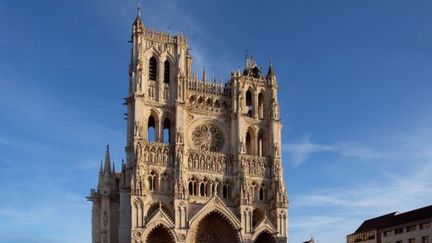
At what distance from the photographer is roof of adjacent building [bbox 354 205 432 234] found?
71000 mm

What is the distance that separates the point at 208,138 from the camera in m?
72.4

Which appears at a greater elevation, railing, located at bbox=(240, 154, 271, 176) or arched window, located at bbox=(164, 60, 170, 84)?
arched window, located at bbox=(164, 60, 170, 84)

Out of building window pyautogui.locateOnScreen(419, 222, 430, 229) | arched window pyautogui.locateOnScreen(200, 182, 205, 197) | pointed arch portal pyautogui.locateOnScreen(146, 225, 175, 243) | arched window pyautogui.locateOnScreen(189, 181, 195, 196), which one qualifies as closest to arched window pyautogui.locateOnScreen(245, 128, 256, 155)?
arched window pyautogui.locateOnScreen(200, 182, 205, 197)

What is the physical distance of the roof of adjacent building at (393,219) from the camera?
71.0 meters

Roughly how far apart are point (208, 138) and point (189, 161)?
14.6ft

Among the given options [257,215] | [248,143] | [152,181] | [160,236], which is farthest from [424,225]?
[152,181]

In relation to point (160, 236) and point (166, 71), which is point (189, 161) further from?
point (166, 71)

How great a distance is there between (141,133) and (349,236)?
33.1 metres

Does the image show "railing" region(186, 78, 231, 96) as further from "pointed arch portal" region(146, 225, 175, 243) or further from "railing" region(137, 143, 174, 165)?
"pointed arch portal" region(146, 225, 175, 243)

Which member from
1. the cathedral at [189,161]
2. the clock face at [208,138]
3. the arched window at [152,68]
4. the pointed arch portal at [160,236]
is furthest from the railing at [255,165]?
the arched window at [152,68]

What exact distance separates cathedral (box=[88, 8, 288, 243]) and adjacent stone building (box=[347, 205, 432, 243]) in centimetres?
1378

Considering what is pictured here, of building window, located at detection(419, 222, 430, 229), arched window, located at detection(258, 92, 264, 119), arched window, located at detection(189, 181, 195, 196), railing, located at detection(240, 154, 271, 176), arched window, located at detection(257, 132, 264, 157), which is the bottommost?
building window, located at detection(419, 222, 430, 229)

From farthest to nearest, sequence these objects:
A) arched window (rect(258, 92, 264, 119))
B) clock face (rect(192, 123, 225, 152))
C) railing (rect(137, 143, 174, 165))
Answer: arched window (rect(258, 92, 264, 119))
clock face (rect(192, 123, 225, 152))
railing (rect(137, 143, 174, 165))

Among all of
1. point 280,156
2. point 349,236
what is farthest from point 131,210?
point 349,236
